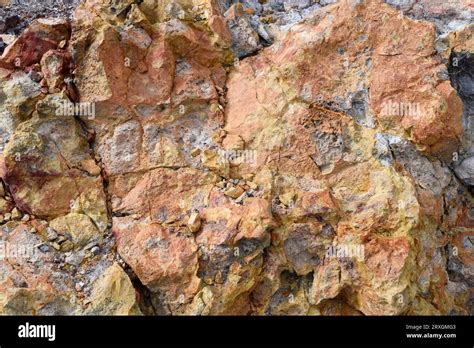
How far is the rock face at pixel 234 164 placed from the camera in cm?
764

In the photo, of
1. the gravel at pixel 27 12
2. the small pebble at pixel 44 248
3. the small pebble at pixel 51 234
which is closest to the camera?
the small pebble at pixel 44 248

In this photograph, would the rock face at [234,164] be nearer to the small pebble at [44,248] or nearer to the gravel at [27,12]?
the small pebble at [44,248]

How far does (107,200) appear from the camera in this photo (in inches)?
325

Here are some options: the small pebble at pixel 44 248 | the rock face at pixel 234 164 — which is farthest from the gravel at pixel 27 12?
the small pebble at pixel 44 248

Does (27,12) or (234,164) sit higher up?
(27,12)

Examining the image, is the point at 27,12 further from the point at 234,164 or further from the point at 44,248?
the point at 234,164

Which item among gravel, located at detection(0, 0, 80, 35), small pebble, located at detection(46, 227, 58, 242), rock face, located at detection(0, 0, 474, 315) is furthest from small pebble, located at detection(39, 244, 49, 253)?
gravel, located at detection(0, 0, 80, 35)

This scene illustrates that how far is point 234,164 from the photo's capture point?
8438 millimetres

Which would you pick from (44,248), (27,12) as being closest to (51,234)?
(44,248)

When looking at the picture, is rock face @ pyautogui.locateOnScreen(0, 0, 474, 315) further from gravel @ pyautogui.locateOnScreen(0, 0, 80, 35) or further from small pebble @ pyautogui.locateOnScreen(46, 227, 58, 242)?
gravel @ pyautogui.locateOnScreen(0, 0, 80, 35)

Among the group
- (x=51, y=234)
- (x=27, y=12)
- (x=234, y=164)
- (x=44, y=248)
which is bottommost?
(x=44, y=248)

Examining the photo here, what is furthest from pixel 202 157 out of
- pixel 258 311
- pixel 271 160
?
pixel 258 311

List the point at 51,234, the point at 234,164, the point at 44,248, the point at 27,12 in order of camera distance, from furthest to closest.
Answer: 1. the point at 27,12
2. the point at 234,164
3. the point at 51,234
4. the point at 44,248

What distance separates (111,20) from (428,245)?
766cm
